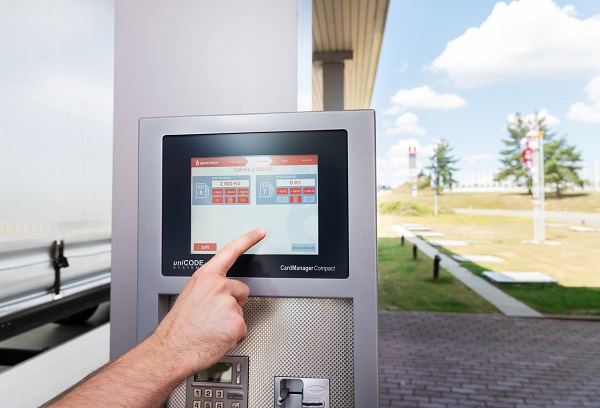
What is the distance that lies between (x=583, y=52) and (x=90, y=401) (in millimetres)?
9625

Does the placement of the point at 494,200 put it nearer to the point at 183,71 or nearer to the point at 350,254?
the point at 183,71

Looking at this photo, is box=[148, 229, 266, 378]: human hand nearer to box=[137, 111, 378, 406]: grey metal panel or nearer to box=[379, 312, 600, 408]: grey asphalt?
box=[137, 111, 378, 406]: grey metal panel

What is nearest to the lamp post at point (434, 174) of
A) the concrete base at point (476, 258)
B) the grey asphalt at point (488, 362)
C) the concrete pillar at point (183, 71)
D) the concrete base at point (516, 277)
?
the concrete base at point (476, 258)

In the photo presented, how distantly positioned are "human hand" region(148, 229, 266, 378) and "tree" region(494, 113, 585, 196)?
8412 millimetres

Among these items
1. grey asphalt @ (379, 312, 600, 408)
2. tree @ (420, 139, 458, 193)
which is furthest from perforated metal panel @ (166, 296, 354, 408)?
tree @ (420, 139, 458, 193)

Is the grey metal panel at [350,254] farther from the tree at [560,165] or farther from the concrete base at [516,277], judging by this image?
the tree at [560,165]

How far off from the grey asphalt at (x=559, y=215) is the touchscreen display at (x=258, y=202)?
26.0ft

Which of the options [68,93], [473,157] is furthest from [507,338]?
[68,93]

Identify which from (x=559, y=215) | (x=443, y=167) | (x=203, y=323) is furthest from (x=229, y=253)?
(x=559, y=215)

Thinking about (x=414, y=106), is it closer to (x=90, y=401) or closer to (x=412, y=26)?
(x=412, y=26)

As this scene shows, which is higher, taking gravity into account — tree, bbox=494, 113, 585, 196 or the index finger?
tree, bbox=494, 113, 585, 196

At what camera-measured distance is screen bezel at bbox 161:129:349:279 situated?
0.80m

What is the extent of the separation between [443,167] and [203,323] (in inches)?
314

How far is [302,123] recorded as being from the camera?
2.68 ft
